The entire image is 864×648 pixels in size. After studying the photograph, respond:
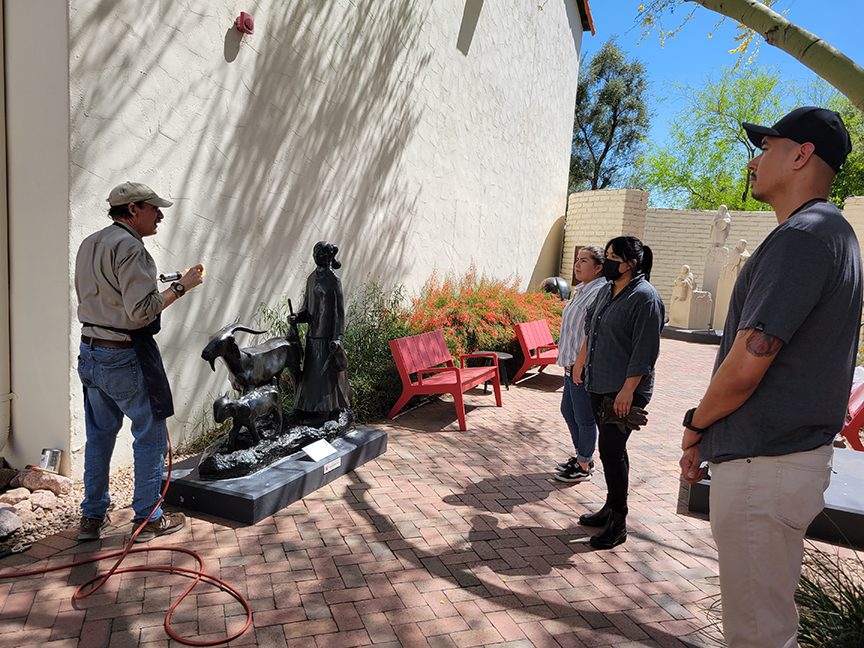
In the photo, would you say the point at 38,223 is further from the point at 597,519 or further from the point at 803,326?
the point at 803,326

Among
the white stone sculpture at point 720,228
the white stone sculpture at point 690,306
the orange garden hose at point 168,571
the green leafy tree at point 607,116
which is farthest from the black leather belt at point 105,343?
the green leafy tree at point 607,116

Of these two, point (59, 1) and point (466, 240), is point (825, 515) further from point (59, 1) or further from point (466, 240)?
point (466, 240)

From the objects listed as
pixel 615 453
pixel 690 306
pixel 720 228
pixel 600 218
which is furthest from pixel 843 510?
pixel 720 228

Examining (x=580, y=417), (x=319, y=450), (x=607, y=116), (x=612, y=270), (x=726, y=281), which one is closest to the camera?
(x=612, y=270)

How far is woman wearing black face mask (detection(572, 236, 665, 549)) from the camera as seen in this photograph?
344cm

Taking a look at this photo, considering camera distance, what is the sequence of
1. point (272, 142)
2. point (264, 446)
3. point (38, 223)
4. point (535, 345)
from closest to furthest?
point (38, 223) → point (264, 446) → point (272, 142) → point (535, 345)

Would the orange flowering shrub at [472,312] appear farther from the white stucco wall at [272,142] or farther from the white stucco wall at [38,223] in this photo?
the white stucco wall at [38,223]

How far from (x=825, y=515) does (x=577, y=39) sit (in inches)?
670

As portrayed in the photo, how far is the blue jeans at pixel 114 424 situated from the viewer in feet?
10.6

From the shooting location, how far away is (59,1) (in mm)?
3762

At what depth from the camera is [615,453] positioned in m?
3.58

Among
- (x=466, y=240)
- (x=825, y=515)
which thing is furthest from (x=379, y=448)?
(x=466, y=240)

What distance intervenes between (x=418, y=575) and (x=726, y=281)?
50.0ft

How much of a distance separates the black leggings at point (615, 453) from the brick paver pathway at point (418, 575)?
408 mm
